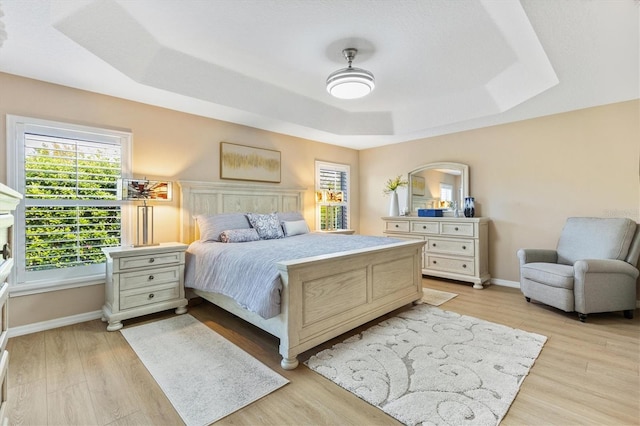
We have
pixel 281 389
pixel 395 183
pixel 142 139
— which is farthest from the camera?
pixel 395 183

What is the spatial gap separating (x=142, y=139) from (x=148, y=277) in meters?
1.61

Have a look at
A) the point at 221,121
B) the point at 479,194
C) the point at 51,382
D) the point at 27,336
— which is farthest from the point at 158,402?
the point at 479,194

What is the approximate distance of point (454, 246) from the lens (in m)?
4.46

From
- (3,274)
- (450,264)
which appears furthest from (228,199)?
(450,264)

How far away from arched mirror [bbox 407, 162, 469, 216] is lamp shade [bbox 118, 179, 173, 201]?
3.99 m

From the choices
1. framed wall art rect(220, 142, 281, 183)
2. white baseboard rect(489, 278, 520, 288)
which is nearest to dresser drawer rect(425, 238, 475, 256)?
white baseboard rect(489, 278, 520, 288)

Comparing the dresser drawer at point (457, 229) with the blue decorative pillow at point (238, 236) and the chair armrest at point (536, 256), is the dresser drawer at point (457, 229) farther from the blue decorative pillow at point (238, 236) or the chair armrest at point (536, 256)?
the blue decorative pillow at point (238, 236)

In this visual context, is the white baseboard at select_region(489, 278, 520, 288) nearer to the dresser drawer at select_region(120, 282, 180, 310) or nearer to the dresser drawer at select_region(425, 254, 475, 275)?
the dresser drawer at select_region(425, 254, 475, 275)

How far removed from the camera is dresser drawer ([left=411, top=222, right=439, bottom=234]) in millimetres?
4682

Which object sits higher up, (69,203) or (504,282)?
(69,203)

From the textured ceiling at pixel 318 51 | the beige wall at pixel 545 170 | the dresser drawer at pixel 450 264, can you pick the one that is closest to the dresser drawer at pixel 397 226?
the dresser drawer at pixel 450 264

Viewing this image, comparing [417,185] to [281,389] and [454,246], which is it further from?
[281,389]

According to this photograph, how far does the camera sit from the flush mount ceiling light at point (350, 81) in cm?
277

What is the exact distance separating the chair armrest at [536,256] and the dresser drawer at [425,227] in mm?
1248
